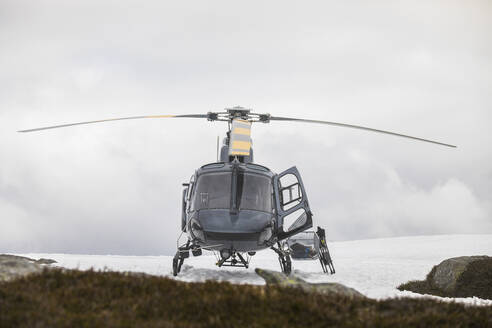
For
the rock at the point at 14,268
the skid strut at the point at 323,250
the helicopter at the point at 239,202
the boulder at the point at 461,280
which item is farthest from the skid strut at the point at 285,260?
the rock at the point at 14,268

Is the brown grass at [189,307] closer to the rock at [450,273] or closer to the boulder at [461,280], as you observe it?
the boulder at [461,280]

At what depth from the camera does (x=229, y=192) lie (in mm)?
12609

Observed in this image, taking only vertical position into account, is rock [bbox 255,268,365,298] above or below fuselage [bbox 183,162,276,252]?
below

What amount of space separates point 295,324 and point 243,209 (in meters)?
7.20

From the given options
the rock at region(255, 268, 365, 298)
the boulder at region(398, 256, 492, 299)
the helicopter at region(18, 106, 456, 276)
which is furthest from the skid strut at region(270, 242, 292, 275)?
the rock at region(255, 268, 365, 298)

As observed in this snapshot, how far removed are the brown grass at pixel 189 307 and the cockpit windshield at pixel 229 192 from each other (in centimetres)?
578

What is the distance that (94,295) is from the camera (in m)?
5.87

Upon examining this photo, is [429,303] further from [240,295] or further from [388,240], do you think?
[388,240]

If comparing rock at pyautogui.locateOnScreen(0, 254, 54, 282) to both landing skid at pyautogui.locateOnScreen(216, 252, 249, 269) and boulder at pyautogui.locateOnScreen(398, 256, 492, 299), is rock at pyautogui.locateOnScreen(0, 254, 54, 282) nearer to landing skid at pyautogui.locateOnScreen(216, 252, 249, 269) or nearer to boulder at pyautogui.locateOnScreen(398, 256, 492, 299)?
landing skid at pyautogui.locateOnScreen(216, 252, 249, 269)

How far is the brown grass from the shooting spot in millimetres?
5094

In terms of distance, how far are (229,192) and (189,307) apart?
705 centimetres

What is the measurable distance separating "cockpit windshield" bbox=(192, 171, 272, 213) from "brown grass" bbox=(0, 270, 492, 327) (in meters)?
5.78

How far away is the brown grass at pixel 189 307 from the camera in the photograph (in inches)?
201

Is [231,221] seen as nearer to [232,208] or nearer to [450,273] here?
[232,208]
